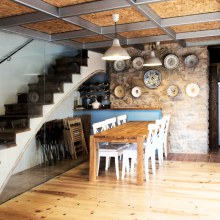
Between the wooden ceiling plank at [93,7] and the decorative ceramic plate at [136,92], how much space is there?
3790mm

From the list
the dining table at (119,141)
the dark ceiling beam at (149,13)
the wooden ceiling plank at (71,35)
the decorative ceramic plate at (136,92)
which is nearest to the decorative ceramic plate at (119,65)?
the decorative ceramic plate at (136,92)

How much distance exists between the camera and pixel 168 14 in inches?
172

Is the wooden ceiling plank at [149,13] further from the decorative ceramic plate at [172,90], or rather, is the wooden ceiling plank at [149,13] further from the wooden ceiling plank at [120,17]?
the decorative ceramic plate at [172,90]

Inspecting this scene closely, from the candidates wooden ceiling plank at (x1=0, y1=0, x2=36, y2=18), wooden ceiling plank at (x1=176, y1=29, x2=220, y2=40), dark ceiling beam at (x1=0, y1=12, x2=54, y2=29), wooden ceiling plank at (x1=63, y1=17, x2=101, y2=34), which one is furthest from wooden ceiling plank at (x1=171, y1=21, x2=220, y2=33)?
wooden ceiling plank at (x1=0, y1=0, x2=36, y2=18)

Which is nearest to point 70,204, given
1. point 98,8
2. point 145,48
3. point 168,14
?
point 98,8

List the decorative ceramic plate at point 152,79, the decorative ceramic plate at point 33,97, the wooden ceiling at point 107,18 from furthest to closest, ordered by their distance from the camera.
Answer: the decorative ceramic plate at point 152,79, the decorative ceramic plate at point 33,97, the wooden ceiling at point 107,18

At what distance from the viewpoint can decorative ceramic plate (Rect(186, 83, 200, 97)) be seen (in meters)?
6.97

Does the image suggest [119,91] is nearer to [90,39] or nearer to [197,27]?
[90,39]

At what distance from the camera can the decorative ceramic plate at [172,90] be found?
7.11 metres

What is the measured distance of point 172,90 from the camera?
7.14 m

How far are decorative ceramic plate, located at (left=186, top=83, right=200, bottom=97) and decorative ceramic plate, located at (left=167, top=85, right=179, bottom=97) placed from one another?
253 millimetres

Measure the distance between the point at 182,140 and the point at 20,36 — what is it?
4.40 metres

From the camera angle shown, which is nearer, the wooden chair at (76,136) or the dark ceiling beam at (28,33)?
the dark ceiling beam at (28,33)

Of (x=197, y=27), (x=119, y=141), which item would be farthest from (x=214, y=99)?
(x=119, y=141)
